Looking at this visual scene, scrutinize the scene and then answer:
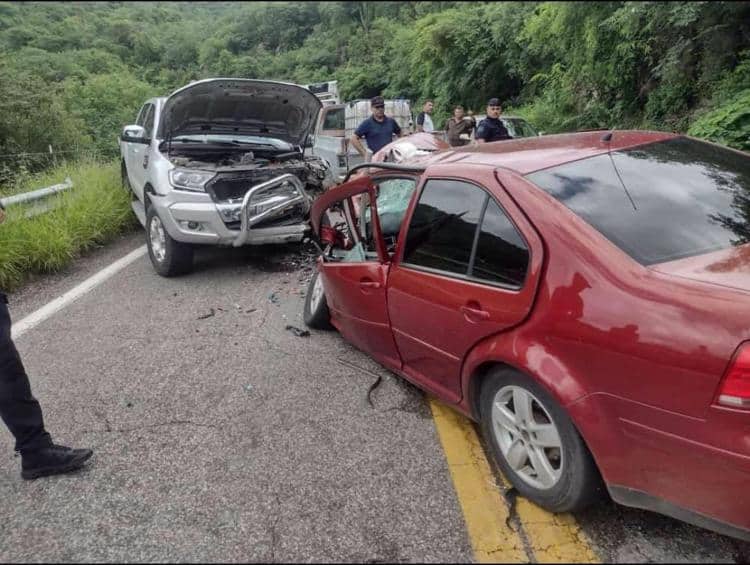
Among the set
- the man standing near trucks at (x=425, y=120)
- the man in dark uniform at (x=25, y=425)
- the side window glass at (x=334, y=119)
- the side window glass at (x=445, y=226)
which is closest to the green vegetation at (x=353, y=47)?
the side window glass at (x=445, y=226)

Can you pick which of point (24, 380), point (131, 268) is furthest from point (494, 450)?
point (131, 268)

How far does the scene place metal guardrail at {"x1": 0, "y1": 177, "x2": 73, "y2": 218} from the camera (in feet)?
23.0

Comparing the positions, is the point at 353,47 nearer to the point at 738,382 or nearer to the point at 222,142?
the point at 222,142

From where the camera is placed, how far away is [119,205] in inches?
333

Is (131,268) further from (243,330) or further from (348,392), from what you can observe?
(348,392)

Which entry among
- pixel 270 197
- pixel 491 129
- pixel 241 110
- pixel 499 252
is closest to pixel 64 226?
pixel 241 110

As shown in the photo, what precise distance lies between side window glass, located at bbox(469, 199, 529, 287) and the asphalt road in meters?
0.91

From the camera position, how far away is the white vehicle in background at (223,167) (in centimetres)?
593

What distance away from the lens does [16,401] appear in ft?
9.25

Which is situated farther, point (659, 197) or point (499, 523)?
point (659, 197)

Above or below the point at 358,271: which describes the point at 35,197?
below

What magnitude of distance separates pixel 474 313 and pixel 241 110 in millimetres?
5792

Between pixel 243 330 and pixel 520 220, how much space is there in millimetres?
2801

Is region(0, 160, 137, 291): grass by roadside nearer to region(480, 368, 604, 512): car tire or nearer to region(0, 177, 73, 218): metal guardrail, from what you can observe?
region(0, 177, 73, 218): metal guardrail
